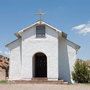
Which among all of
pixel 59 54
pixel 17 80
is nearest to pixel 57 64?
pixel 59 54

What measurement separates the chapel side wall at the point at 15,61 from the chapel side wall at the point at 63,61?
466 centimetres

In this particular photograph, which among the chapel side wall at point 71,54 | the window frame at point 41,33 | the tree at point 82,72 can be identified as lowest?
the tree at point 82,72

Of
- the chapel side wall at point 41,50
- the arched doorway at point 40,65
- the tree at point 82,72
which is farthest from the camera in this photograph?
the arched doorway at point 40,65

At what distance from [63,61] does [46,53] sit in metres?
2.53

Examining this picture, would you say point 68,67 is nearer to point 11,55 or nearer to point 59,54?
point 59,54

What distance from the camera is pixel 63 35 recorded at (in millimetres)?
41844

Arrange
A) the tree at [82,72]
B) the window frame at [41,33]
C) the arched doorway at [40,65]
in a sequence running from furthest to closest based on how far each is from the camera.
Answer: the arched doorway at [40,65] → the window frame at [41,33] → the tree at [82,72]

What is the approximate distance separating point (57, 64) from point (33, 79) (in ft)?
9.93

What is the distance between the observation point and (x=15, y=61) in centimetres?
4228

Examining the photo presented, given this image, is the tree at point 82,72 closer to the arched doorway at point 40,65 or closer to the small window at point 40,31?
the arched doorway at point 40,65

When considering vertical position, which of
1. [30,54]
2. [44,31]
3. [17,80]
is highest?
[44,31]

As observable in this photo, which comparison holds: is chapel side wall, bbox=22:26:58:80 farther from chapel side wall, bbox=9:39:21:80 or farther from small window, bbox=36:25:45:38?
chapel side wall, bbox=9:39:21:80

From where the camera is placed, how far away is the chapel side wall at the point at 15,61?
4216 cm

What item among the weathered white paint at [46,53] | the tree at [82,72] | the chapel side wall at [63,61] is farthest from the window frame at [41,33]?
the tree at [82,72]
